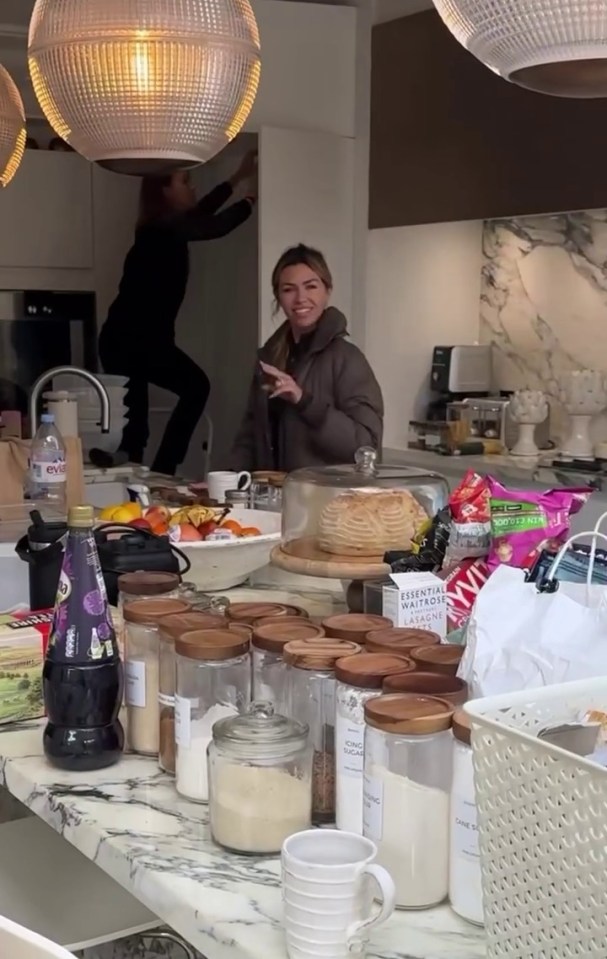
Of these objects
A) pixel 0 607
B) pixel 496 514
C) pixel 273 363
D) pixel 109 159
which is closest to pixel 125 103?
pixel 109 159

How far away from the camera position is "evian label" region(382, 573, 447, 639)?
1479 millimetres

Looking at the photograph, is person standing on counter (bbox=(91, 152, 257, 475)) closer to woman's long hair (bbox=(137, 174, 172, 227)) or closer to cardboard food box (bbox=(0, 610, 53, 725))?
woman's long hair (bbox=(137, 174, 172, 227))

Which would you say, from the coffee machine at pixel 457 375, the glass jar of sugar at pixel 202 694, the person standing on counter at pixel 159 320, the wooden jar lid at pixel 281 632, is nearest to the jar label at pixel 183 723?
the glass jar of sugar at pixel 202 694

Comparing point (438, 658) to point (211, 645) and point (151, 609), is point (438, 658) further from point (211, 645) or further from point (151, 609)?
point (151, 609)

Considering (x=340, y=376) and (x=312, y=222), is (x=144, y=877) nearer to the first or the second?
(x=340, y=376)

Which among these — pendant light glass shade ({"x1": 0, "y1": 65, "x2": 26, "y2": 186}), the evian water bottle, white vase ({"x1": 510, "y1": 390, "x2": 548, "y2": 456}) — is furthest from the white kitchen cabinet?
the evian water bottle

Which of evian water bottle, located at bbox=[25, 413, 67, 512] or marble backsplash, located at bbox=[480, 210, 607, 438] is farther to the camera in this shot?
marble backsplash, located at bbox=[480, 210, 607, 438]

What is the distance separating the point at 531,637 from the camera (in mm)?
1217

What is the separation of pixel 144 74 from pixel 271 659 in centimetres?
118

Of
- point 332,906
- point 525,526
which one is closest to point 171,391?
point 525,526

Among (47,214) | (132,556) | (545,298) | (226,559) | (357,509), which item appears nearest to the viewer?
(132,556)

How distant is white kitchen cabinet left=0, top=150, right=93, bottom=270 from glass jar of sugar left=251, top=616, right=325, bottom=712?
379 centimetres

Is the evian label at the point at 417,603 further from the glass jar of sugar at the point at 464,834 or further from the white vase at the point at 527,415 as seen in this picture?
the white vase at the point at 527,415

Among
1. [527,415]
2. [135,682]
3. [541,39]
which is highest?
[541,39]
